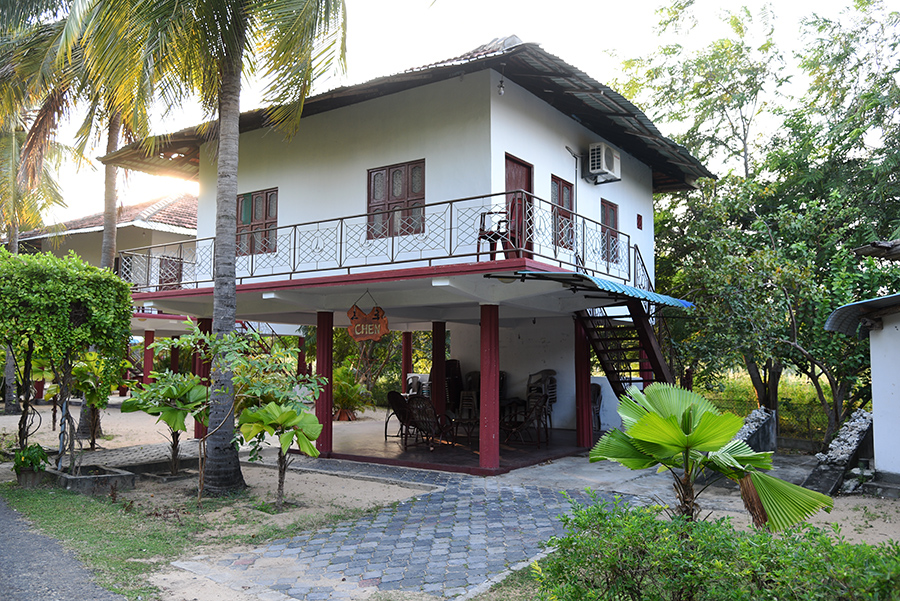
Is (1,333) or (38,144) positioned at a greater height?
(38,144)

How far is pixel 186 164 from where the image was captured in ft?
48.4

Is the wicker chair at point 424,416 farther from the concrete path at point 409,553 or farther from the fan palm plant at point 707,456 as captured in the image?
the fan palm plant at point 707,456

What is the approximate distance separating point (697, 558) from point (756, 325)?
9.85m

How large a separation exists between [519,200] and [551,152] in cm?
175

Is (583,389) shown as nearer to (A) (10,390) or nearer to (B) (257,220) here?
(B) (257,220)

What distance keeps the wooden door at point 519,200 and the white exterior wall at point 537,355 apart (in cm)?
653

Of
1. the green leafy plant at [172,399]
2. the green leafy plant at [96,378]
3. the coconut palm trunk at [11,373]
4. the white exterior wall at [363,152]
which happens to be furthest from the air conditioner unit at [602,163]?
the coconut palm trunk at [11,373]

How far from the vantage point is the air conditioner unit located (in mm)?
12078

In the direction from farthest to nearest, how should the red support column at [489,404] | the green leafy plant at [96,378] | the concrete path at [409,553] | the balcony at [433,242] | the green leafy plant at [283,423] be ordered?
the red support column at [489,404], the balcony at [433,242], the green leafy plant at [96,378], the green leafy plant at [283,423], the concrete path at [409,553]

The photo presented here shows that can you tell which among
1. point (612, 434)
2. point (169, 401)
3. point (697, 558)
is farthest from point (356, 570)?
point (169, 401)

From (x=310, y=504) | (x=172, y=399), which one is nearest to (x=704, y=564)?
(x=310, y=504)

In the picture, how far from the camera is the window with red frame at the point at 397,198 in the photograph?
35.1 feet

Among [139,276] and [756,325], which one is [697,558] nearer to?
[756,325]

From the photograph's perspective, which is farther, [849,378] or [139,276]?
[139,276]
